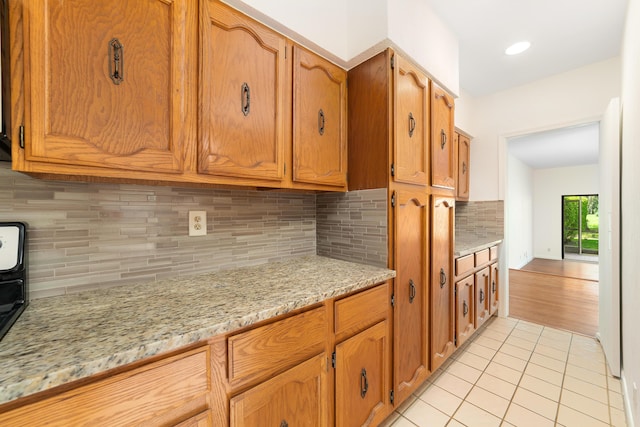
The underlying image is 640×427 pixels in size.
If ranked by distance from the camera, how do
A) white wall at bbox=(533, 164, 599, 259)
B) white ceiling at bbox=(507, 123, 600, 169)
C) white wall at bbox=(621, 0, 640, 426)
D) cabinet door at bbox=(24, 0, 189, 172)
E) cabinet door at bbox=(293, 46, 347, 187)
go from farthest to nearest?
white wall at bbox=(533, 164, 599, 259), white ceiling at bbox=(507, 123, 600, 169), cabinet door at bbox=(293, 46, 347, 187), white wall at bbox=(621, 0, 640, 426), cabinet door at bbox=(24, 0, 189, 172)

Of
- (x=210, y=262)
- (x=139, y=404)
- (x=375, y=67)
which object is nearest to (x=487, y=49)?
(x=375, y=67)

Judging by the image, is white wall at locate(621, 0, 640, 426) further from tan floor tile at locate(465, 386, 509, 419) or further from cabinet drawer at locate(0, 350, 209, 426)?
cabinet drawer at locate(0, 350, 209, 426)

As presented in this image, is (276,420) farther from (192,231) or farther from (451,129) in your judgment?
(451,129)

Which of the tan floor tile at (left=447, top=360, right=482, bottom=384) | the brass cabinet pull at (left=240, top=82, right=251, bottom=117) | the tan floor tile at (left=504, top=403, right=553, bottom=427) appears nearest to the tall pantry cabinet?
the tan floor tile at (left=447, top=360, right=482, bottom=384)

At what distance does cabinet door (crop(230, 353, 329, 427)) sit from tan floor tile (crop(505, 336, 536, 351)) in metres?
2.14

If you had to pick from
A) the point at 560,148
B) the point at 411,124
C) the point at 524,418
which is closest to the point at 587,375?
the point at 524,418

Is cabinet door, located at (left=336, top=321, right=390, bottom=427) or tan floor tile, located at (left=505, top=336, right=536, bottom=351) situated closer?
cabinet door, located at (left=336, top=321, right=390, bottom=427)

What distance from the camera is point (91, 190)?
1002 millimetres

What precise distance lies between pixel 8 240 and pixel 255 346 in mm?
887

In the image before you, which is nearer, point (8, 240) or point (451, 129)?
point (8, 240)

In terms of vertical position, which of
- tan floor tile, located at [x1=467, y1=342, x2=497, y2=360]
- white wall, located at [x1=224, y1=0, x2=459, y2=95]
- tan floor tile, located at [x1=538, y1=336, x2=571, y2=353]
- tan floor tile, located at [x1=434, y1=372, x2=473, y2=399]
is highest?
white wall, located at [x1=224, y1=0, x2=459, y2=95]

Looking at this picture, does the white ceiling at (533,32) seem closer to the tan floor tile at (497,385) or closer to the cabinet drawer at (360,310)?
the cabinet drawer at (360,310)

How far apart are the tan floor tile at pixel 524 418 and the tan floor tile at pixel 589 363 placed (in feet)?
2.88

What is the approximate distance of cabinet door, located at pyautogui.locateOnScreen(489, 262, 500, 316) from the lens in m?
2.53
